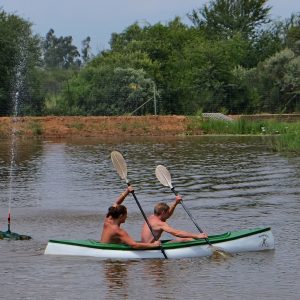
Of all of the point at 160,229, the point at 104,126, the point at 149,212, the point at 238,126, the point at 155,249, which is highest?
the point at 104,126

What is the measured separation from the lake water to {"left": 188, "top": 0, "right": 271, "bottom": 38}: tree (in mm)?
47821

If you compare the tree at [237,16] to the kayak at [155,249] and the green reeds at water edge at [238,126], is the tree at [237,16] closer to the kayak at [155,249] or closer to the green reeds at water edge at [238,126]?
the green reeds at water edge at [238,126]

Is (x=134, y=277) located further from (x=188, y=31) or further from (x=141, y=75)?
(x=188, y=31)

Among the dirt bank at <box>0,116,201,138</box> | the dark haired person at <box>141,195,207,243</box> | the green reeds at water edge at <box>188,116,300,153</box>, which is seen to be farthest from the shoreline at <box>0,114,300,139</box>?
the dark haired person at <box>141,195,207,243</box>

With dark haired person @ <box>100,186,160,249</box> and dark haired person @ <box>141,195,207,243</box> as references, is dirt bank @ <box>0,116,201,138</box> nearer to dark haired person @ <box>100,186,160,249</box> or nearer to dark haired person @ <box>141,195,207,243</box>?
dark haired person @ <box>141,195,207,243</box>

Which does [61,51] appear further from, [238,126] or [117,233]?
[117,233]

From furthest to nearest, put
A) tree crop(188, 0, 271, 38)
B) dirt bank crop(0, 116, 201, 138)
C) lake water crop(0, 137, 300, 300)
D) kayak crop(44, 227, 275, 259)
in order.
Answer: tree crop(188, 0, 271, 38) < dirt bank crop(0, 116, 201, 138) < kayak crop(44, 227, 275, 259) < lake water crop(0, 137, 300, 300)

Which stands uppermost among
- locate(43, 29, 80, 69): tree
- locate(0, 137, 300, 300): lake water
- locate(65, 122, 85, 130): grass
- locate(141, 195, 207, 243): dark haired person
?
locate(43, 29, 80, 69): tree

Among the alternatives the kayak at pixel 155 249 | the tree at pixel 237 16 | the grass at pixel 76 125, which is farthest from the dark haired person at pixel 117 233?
the tree at pixel 237 16

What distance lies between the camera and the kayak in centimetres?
1487

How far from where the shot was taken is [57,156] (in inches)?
1417

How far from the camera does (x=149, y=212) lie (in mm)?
20750

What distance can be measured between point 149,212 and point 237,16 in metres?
68.9

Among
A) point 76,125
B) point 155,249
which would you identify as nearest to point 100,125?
point 76,125
